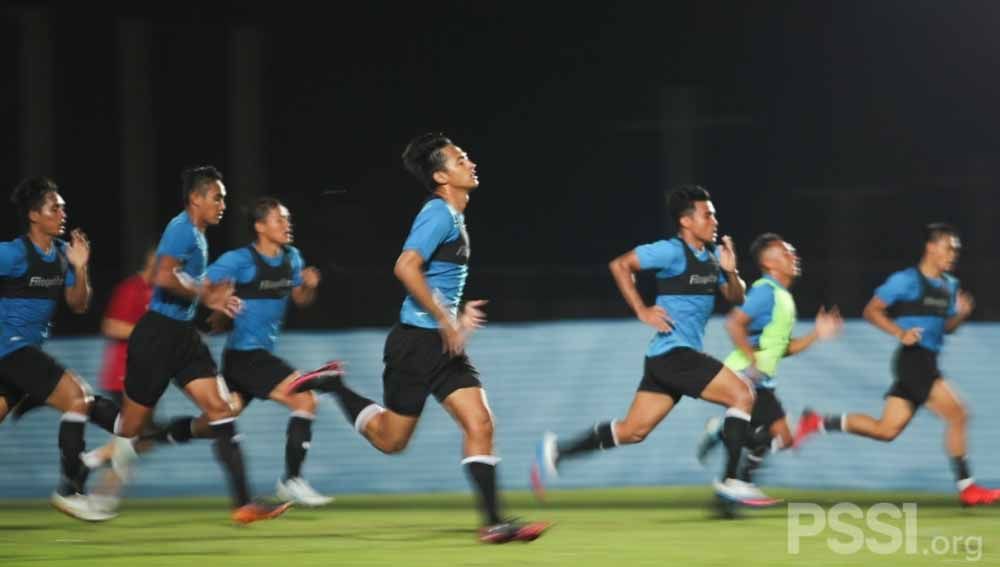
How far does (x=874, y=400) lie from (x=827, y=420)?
3.20ft

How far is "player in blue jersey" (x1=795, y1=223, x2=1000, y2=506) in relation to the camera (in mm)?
11305

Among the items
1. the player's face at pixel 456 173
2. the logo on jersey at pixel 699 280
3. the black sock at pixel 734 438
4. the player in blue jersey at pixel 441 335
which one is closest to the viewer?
the player in blue jersey at pixel 441 335

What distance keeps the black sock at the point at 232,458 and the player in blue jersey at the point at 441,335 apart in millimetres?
1186

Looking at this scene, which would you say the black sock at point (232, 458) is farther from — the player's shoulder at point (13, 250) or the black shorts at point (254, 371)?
the player's shoulder at point (13, 250)

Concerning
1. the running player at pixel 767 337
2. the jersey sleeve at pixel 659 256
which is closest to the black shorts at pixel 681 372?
the jersey sleeve at pixel 659 256

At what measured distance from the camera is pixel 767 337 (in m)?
11.6

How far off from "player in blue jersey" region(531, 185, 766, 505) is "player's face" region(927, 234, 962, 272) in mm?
1908

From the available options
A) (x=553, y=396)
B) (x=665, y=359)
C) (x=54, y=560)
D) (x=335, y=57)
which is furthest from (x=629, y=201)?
(x=54, y=560)

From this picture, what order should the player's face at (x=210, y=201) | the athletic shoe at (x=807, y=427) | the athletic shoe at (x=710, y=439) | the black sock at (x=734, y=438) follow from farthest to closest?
1. the athletic shoe at (x=807, y=427)
2. the athletic shoe at (x=710, y=439)
3. the black sock at (x=734, y=438)
4. the player's face at (x=210, y=201)

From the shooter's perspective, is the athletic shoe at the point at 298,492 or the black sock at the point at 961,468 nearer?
the black sock at the point at 961,468

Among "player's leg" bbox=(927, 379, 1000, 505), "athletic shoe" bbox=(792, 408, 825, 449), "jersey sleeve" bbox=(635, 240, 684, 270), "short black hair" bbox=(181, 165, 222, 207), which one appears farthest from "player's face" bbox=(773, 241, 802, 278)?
"short black hair" bbox=(181, 165, 222, 207)

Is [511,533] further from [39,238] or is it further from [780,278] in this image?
[780,278]

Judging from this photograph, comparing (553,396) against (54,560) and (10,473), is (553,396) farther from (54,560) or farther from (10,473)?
(54,560)

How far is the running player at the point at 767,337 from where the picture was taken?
37.2 ft
